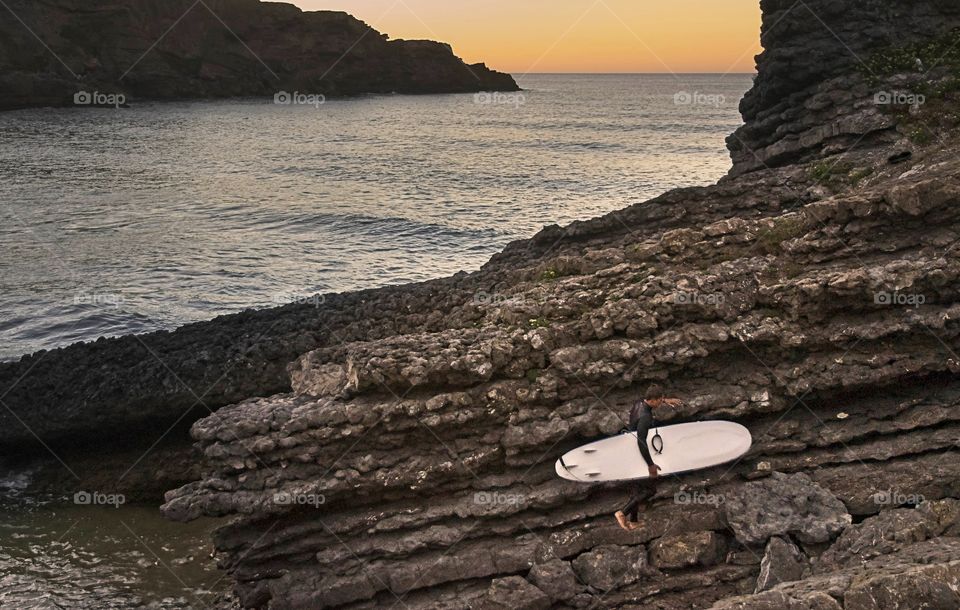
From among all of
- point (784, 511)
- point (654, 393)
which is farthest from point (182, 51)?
point (784, 511)
